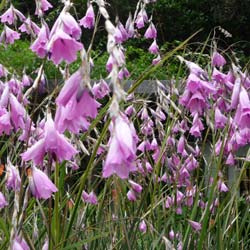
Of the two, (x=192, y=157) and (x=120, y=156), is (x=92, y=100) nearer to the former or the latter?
(x=120, y=156)

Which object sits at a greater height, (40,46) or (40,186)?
(40,46)

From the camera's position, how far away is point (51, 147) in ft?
4.09

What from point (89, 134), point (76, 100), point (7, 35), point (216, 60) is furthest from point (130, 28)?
point (76, 100)

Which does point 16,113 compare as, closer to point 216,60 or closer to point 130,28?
point 216,60

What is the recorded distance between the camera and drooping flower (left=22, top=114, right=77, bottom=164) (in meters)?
1.25

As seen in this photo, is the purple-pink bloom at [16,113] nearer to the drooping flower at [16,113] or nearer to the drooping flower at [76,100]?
the drooping flower at [16,113]

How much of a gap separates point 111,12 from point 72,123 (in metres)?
8.44

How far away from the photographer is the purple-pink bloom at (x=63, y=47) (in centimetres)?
118

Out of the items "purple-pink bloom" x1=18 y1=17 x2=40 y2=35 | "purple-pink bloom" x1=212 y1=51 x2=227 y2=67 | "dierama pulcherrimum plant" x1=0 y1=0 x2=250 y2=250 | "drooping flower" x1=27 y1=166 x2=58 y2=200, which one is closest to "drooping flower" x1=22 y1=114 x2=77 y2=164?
"dierama pulcherrimum plant" x1=0 y1=0 x2=250 y2=250

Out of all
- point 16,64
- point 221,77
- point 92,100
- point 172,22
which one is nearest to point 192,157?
point 221,77

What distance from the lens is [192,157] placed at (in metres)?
2.50

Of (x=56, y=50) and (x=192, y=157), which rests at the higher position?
(x=56, y=50)

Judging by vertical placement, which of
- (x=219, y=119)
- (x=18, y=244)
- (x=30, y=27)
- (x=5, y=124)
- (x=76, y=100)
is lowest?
(x=219, y=119)

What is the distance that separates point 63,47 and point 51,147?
20 cm
